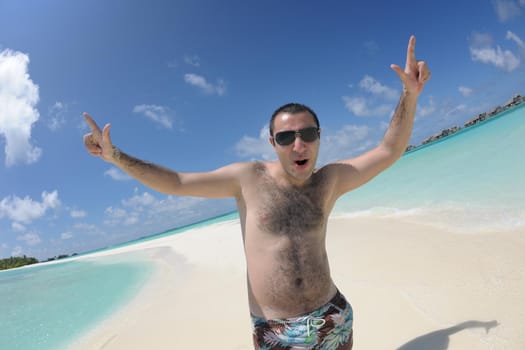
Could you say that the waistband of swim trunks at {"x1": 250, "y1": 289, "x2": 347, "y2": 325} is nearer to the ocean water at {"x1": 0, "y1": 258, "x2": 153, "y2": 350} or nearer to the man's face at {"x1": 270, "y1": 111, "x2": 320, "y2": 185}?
the man's face at {"x1": 270, "y1": 111, "x2": 320, "y2": 185}

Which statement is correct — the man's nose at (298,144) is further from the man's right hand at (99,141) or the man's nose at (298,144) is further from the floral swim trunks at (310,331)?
the man's right hand at (99,141)

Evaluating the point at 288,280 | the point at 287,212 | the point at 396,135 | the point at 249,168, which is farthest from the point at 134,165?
the point at 396,135

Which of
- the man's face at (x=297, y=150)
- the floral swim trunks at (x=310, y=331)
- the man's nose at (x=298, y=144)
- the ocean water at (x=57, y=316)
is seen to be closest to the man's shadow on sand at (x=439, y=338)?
the floral swim trunks at (x=310, y=331)

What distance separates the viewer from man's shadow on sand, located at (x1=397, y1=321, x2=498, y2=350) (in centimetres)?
253

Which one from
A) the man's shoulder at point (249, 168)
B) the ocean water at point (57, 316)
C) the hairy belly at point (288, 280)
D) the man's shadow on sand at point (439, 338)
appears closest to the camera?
the hairy belly at point (288, 280)

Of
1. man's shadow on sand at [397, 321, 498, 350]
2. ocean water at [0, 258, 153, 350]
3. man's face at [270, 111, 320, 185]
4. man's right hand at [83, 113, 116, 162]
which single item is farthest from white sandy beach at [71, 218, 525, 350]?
man's right hand at [83, 113, 116, 162]

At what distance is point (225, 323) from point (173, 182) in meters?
2.63

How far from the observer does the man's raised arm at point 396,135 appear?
2.25 metres

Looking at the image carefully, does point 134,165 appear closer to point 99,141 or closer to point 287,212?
point 99,141

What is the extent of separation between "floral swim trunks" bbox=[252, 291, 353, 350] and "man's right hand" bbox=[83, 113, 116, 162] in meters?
1.43

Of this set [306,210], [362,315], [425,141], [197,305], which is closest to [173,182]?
[306,210]

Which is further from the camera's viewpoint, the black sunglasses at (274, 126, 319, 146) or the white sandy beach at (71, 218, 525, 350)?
the white sandy beach at (71, 218, 525, 350)

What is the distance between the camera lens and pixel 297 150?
6.63 ft

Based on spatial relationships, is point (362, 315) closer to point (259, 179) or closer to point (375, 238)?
point (259, 179)
